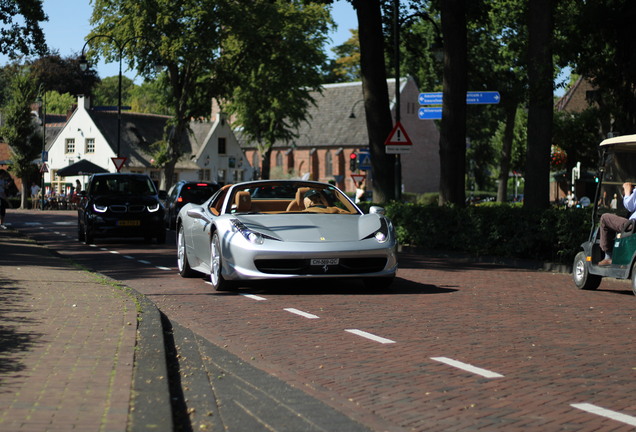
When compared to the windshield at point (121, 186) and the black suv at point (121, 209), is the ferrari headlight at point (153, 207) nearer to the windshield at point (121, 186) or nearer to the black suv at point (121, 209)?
the black suv at point (121, 209)

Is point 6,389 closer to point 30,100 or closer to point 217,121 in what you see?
point 30,100

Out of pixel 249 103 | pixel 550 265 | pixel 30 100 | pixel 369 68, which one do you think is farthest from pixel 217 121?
pixel 550 265

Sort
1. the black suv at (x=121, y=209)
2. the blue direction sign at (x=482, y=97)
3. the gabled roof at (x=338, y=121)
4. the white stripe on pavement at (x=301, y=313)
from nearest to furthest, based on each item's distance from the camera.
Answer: the white stripe on pavement at (x=301, y=313) < the black suv at (x=121, y=209) < the blue direction sign at (x=482, y=97) < the gabled roof at (x=338, y=121)

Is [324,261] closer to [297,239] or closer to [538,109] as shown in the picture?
[297,239]

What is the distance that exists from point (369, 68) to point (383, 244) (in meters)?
16.1

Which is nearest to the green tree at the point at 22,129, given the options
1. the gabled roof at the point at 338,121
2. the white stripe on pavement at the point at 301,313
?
the gabled roof at the point at 338,121

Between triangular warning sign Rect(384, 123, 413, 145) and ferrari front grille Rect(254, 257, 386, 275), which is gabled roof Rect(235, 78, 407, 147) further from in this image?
ferrari front grille Rect(254, 257, 386, 275)

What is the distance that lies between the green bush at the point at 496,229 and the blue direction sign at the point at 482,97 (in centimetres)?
334

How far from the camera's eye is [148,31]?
50469mm

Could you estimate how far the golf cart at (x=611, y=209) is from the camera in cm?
1448

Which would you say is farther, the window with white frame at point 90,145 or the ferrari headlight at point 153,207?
Answer: the window with white frame at point 90,145

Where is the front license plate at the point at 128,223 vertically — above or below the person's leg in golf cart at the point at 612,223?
below

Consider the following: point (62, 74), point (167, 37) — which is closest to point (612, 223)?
point (167, 37)

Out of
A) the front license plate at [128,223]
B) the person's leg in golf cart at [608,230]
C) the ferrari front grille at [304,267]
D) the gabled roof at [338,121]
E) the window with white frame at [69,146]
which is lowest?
the ferrari front grille at [304,267]
